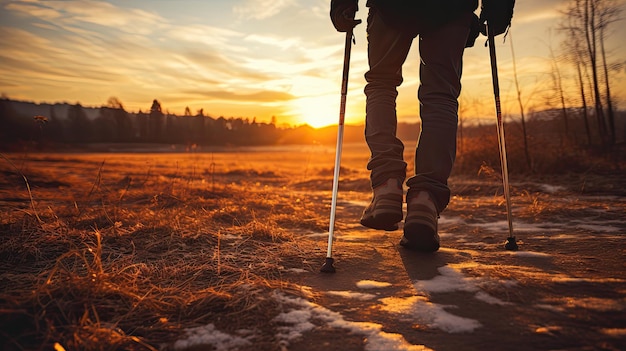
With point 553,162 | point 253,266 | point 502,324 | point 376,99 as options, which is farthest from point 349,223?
point 553,162

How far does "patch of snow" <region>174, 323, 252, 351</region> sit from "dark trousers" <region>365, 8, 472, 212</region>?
1.15 m

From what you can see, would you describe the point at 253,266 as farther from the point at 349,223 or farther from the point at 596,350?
the point at 349,223

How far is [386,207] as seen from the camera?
1.74 metres

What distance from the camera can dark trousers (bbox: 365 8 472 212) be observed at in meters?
1.78

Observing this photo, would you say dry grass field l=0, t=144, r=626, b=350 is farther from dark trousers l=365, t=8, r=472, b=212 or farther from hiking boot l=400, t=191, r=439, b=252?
dark trousers l=365, t=8, r=472, b=212

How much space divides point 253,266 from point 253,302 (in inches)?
16.1

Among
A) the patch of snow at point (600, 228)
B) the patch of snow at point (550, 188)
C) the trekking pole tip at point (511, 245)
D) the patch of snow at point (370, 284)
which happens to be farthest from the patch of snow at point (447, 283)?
the patch of snow at point (550, 188)

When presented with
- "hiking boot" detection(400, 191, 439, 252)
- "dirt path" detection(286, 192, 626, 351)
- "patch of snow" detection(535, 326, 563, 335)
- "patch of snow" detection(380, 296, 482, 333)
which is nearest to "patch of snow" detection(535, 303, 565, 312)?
"dirt path" detection(286, 192, 626, 351)

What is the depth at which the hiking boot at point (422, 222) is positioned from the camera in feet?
5.32

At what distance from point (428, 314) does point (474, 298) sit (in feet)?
0.69

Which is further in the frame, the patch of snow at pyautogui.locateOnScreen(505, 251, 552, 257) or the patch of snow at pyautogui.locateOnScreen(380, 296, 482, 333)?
the patch of snow at pyautogui.locateOnScreen(505, 251, 552, 257)

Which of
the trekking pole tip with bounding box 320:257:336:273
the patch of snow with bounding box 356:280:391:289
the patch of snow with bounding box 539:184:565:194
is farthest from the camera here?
the patch of snow with bounding box 539:184:565:194

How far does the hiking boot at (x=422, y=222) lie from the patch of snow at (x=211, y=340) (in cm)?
102

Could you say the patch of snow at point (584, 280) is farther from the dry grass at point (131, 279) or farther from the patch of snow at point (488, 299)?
the dry grass at point (131, 279)
